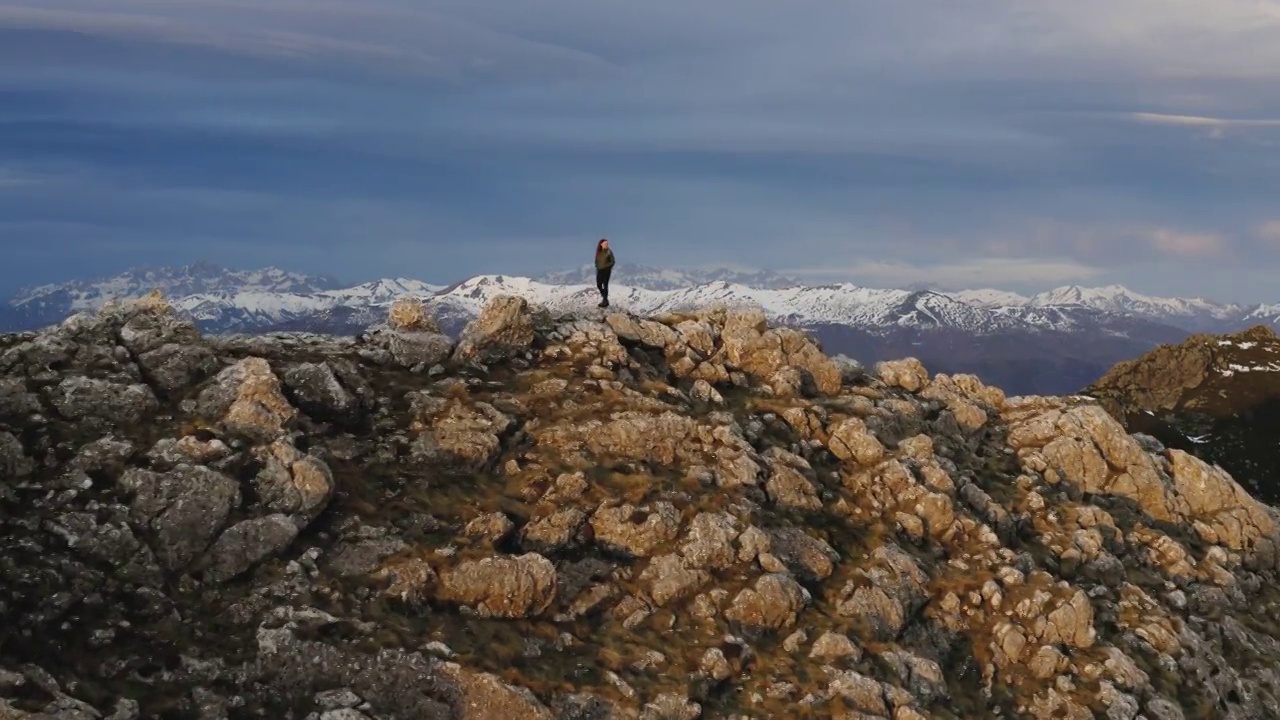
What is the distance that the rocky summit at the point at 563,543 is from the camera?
2436 cm

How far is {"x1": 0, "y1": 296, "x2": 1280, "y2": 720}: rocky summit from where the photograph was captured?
79.9 feet

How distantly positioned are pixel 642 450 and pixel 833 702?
12109 millimetres

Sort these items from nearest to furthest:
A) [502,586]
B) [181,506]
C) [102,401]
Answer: [181,506] < [502,586] < [102,401]

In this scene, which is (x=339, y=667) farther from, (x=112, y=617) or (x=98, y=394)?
(x=98, y=394)

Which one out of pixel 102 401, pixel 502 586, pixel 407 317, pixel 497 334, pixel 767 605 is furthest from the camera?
pixel 407 317

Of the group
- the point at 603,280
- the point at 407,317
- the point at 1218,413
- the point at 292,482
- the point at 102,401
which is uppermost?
the point at 603,280

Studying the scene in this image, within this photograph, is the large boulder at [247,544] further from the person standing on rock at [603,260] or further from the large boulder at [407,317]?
the person standing on rock at [603,260]

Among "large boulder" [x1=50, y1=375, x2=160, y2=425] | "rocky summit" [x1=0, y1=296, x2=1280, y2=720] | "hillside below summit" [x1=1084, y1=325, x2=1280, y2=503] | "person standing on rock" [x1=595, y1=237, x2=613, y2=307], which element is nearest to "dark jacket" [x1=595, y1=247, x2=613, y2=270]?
"person standing on rock" [x1=595, y1=237, x2=613, y2=307]

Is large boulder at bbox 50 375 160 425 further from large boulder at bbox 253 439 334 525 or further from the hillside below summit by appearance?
the hillside below summit

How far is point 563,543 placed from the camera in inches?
1223

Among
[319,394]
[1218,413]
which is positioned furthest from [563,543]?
[1218,413]

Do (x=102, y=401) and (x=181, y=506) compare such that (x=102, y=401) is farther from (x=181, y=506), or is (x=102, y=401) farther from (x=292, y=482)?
(x=292, y=482)

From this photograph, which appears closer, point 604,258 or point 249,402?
point 249,402

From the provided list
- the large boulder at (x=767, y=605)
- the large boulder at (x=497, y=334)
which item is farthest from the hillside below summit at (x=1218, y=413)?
the large boulder at (x=497, y=334)
